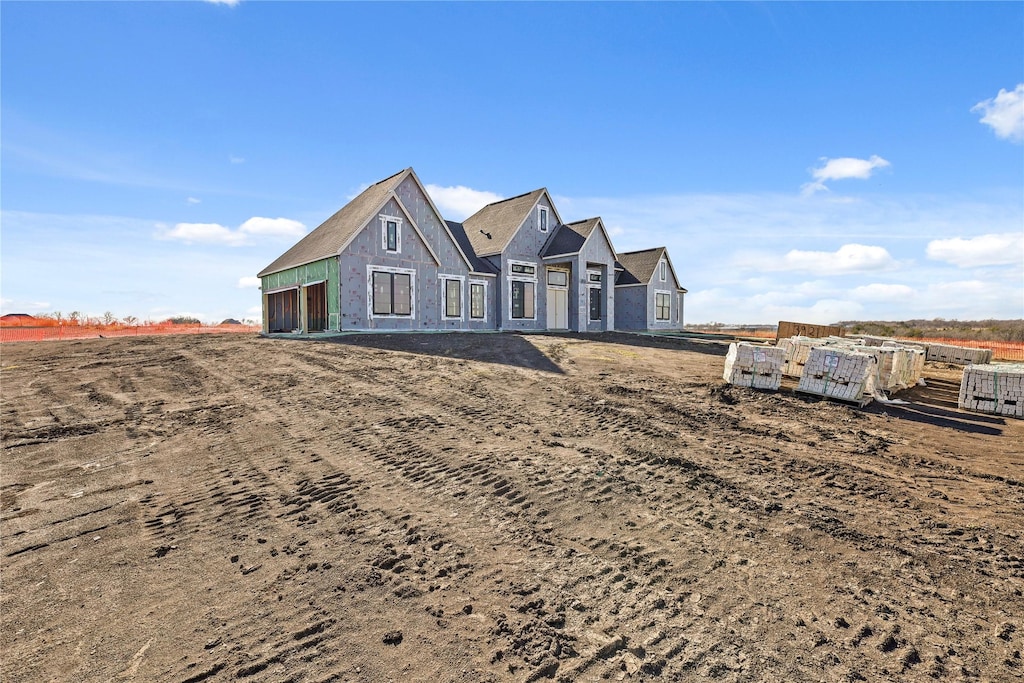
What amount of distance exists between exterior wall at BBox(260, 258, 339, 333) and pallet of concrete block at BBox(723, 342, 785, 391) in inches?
643

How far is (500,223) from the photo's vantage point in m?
30.4

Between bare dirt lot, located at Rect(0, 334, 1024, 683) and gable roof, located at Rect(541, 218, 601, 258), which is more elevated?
gable roof, located at Rect(541, 218, 601, 258)

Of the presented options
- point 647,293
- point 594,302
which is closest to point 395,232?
point 594,302

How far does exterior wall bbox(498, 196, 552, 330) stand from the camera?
2814 centimetres

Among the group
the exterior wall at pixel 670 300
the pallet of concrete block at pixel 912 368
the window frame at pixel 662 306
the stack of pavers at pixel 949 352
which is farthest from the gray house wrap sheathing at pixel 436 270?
the pallet of concrete block at pixel 912 368

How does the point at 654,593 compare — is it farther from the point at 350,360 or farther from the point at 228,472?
the point at 350,360

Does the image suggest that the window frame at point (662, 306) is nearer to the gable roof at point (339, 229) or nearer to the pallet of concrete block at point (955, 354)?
the pallet of concrete block at point (955, 354)

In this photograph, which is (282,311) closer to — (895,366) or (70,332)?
(70,332)

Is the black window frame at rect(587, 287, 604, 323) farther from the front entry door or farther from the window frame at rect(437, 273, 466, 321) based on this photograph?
the window frame at rect(437, 273, 466, 321)

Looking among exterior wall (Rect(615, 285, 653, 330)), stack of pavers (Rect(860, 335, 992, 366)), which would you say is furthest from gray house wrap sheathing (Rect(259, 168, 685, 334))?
stack of pavers (Rect(860, 335, 992, 366))

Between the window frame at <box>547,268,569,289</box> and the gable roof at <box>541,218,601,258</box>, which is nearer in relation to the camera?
the gable roof at <box>541,218,601,258</box>

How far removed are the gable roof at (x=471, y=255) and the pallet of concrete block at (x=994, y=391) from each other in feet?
67.8

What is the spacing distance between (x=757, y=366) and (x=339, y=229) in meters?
19.6

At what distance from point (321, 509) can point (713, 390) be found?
8455 millimetres
